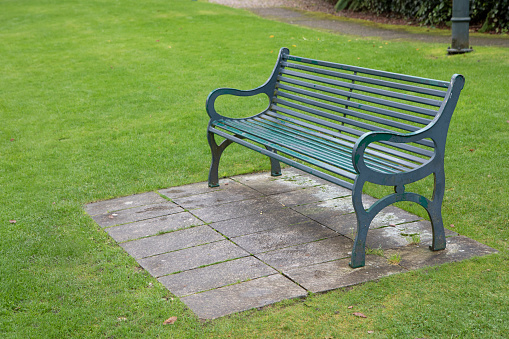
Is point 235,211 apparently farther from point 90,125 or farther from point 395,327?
point 90,125

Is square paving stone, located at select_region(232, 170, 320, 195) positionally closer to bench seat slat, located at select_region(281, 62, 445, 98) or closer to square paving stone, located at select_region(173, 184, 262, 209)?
square paving stone, located at select_region(173, 184, 262, 209)

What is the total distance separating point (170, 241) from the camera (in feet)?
15.4

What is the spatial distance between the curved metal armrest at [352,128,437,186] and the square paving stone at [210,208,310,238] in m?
1.11

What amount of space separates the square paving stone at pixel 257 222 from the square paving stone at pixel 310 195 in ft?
0.82

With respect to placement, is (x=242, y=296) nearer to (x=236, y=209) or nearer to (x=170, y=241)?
(x=170, y=241)

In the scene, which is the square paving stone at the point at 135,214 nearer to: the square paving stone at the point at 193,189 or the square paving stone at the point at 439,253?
the square paving stone at the point at 193,189

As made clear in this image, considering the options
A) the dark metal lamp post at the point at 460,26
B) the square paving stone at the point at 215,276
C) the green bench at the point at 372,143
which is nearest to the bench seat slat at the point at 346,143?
the green bench at the point at 372,143

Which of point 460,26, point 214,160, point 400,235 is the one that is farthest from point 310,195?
point 460,26

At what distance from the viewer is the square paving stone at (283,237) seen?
4.55 meters

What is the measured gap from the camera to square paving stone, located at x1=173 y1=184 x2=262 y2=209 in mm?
5508

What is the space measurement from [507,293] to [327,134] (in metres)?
2.22

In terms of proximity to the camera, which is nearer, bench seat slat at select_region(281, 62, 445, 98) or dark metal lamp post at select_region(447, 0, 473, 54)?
bench seat slat at select_region(281, 62, 445, 98)

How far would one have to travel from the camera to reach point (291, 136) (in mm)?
5336

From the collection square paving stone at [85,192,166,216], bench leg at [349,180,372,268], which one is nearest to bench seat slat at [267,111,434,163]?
bench leg at [349,180,372,268]
